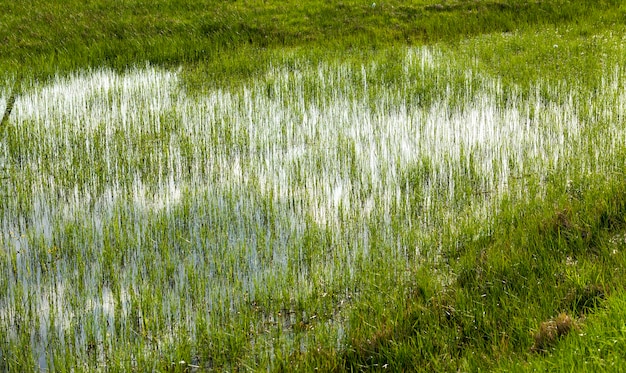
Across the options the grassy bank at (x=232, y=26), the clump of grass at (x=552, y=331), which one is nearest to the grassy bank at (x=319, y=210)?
the clump of grass at (x=552, y=331)

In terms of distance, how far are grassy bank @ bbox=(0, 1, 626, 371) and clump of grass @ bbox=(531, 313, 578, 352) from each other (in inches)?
0.8

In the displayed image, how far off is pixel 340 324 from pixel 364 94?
6610 millimetres

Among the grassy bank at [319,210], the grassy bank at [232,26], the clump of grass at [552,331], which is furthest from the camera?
the grassy bank at [232,26]

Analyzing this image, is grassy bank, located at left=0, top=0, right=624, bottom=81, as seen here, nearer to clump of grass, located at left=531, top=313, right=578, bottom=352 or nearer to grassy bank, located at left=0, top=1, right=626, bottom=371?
grassy bank, located at left=0, top=1, right=626, bottom=371

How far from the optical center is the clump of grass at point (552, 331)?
4.33 metres

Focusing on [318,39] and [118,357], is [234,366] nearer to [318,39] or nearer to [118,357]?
[118,357]

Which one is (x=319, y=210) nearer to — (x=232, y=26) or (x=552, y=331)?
(x=552, y=331)

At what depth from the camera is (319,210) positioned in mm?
7086

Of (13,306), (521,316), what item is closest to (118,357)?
(13,306)

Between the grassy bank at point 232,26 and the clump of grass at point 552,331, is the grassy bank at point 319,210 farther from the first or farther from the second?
the grassy bank at point 232,26

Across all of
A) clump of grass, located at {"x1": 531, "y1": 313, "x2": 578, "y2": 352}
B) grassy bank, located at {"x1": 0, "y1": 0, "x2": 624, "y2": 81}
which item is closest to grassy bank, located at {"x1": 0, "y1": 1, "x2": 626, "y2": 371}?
clump of grass, located at {"x1": 531, "y1": 313, "x2": 578, "y2": 352}

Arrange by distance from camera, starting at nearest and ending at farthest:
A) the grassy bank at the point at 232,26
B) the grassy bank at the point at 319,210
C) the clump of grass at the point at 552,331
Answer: the clump of grass at the point at 552,331, the grassy bank at the point at 319,210, the grassy bank at the point at 232,26

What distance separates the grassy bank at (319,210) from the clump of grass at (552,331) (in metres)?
0.02

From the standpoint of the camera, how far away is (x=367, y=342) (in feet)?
15.7
